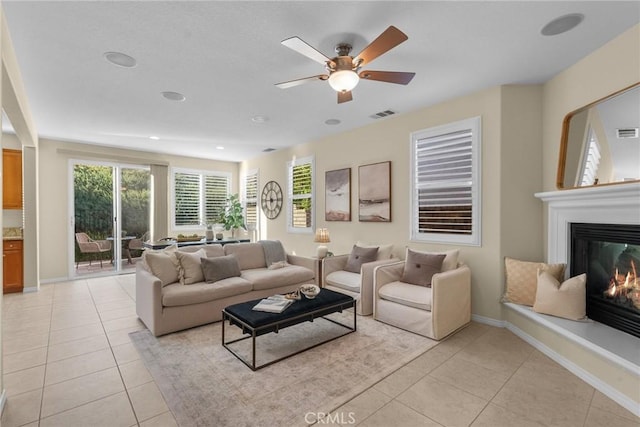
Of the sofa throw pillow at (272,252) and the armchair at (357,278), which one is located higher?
the sofa throw pillow at (272,252)

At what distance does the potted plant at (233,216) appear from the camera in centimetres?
748

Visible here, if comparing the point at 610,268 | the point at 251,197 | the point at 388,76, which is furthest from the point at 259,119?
the point at 610,268

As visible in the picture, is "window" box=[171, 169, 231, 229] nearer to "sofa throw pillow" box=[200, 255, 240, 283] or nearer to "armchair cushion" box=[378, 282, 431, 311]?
"sofa throw pillow" box=[200, 255, 240, 283]

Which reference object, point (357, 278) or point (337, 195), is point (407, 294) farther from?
point (337, 195)

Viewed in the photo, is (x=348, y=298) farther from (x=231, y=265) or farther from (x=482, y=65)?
(x=482, y=65)

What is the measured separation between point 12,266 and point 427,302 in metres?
6.50

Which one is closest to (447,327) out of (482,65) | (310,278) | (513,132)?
(310,278)

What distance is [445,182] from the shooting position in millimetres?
3926

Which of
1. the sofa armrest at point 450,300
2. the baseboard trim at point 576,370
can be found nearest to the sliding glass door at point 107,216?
the sofa armrest at point 450,300

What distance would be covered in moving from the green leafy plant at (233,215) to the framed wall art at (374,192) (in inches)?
147

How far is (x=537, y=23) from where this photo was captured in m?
2.27

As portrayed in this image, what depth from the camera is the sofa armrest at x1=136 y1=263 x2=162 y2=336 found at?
319 cm

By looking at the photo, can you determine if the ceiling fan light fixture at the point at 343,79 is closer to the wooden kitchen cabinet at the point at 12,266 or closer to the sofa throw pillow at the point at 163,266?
the sofa throw pillow at the point at 163,266

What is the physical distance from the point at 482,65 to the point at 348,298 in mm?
2757
